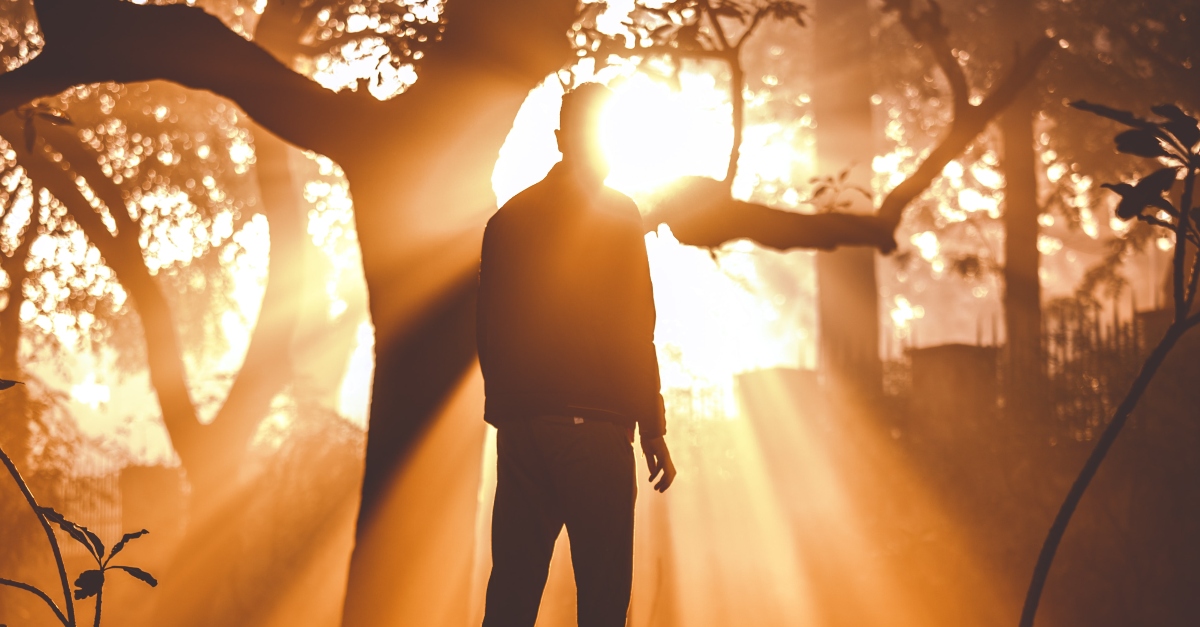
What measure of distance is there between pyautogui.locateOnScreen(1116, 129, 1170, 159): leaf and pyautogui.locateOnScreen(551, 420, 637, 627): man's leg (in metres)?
1.86

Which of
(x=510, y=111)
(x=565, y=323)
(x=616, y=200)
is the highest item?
(x=510, y=111)

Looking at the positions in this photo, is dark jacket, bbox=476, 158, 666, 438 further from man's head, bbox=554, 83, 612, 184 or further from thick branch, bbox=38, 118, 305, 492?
thick branch, bbox=38, 118, 305, 492

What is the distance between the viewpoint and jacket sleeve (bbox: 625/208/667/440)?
3.01 metres

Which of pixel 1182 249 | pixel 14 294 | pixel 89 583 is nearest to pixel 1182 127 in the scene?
pixel 1182 249

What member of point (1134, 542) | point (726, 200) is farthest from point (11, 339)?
point (1134, 542)

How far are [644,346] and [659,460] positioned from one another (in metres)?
0.38

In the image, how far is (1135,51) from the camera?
54.1ft

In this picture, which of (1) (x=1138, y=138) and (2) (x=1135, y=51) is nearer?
(1) (x=1138, y=138)

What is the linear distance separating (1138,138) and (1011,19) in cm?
1693

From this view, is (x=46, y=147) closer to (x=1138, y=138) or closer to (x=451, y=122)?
(x=451, y=122)

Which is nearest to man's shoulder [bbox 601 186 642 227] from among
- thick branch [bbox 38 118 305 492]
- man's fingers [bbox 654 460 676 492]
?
man's fingers [bbox 654 460 676 492]

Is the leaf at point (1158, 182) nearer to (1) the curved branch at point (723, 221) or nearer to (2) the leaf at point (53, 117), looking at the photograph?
(1) the curved branch at point (723, 221)

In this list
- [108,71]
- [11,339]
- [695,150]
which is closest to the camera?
[108,71]

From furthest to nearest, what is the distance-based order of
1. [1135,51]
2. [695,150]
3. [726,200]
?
[1135,51]
[695,150]
[726,200]
